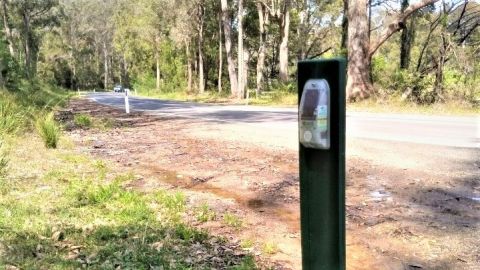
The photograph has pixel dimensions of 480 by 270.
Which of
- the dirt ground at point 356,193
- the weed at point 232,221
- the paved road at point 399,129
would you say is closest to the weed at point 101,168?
the dirt ground at point 356,193

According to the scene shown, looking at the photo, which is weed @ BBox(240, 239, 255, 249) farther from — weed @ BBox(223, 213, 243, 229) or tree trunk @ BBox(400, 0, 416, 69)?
tree trunk @ BBox(400, 0, 416, 69)

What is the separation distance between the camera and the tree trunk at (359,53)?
62.7 feet

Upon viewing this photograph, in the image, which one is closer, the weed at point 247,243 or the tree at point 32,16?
the weed at point 247,243

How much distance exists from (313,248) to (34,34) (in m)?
59.4

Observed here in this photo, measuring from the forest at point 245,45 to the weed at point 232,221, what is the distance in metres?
12.3

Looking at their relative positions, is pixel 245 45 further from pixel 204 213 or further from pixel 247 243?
pixel 247 243

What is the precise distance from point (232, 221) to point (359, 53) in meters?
16.1

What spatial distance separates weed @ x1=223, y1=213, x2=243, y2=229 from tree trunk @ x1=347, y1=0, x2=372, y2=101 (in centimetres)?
1533

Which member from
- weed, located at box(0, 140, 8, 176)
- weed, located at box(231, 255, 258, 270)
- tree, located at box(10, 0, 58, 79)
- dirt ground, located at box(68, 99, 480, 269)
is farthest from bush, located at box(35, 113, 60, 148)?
tree, located at box(10, 0, 58, 79)

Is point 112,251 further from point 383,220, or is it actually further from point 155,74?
point 155,74

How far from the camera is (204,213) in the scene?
4.73 m

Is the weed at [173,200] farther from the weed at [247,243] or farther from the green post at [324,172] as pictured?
the green post at [324,172]

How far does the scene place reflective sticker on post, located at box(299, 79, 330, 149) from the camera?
1.52 metres

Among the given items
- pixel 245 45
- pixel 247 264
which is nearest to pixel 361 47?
pixel 247 264
